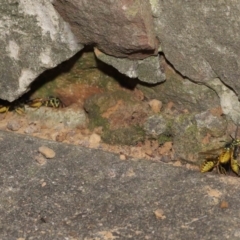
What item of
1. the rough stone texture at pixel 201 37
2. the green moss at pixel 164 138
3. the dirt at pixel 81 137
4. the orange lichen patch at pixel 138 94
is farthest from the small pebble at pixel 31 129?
the rough stone texture at pixel 201 37

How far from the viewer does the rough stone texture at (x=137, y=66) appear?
11.3 ft

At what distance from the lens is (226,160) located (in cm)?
338

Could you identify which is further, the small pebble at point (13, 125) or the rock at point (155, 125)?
the small pebble at point (13, 125)

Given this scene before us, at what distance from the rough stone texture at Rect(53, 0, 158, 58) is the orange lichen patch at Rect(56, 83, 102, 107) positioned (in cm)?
40

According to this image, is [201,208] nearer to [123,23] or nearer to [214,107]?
[214,107]

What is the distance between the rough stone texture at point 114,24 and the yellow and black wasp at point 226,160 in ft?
1.84

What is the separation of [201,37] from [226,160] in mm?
575

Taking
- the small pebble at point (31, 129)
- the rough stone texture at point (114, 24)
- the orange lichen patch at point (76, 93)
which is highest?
the rough stone texture at point (114, 24)

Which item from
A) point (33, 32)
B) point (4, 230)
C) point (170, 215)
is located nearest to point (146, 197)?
point (170, 215)

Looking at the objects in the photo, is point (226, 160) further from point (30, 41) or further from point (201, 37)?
point (30, 41)

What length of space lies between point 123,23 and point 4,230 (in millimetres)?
Answer: 1017

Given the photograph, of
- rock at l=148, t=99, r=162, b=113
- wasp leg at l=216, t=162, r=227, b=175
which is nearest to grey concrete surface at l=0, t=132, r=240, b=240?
wasp leg at l=216, t=162, r=227, b=175

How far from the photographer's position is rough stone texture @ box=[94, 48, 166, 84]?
3451 millimetres

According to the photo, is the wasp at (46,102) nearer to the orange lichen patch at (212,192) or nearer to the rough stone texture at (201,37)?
the rough stone texture at (201,37)
